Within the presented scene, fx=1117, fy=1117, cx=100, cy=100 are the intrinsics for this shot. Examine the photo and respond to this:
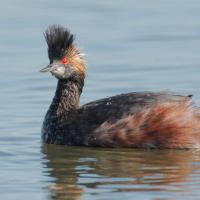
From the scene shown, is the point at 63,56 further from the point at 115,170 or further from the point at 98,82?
the point at 115,170

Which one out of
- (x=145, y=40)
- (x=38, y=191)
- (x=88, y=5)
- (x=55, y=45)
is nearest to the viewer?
(x=38, y=191)

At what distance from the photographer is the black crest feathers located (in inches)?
567

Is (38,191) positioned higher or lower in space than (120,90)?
lower

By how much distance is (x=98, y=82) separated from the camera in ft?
54.4

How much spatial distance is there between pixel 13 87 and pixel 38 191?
5194 millimetres

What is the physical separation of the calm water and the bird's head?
86cm

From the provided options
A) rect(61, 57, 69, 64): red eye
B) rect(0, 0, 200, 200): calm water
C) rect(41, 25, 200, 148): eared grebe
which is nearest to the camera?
rect(0, 0, 200, 200): calm water

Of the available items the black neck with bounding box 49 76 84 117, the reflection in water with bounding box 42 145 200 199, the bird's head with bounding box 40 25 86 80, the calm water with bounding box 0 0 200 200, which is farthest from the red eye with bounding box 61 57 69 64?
the reflection in water with bounding box 42 145 200 199

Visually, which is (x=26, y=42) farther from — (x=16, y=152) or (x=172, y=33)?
(x=16, y=152)

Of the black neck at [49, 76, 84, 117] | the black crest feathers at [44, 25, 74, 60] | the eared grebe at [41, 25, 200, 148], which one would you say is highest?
the black crest feathers at [44, 25, 74, 60]

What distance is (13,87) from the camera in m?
16.4

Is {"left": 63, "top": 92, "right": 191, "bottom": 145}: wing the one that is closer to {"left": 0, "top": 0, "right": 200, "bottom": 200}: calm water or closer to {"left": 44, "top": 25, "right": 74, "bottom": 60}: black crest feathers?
{"left": 0, "top": 0, "right": 200, "bottom": 200}: calm water

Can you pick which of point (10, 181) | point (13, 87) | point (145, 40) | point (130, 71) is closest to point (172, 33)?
point (145, 40)

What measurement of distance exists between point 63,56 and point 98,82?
199 centimetres
